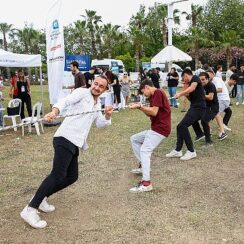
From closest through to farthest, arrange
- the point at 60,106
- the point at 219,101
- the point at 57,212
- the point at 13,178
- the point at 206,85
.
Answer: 1. the point at 60,106
2. the point at 57,212
3. the point at 13,178
4. the point at 206,85
5. the point at 219,101

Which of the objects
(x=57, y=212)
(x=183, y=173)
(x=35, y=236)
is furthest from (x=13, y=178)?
(x=183, y=173)

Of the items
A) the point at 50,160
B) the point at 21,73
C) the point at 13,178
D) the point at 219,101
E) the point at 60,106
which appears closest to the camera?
the point at 60,106

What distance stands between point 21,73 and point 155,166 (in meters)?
7.03

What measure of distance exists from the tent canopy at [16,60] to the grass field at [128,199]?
3443mm

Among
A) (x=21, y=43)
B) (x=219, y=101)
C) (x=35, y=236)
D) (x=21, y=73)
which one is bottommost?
(x=35, y=236)

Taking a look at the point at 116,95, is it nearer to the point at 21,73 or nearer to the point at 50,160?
the point at 21,73

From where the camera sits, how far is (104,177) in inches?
235

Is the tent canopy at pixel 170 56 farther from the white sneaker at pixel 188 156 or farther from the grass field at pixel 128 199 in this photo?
the white sneaker at pixel 188 156

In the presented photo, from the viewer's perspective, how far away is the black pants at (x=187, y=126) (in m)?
6.90

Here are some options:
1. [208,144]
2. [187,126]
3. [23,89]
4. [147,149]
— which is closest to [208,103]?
[208,144]

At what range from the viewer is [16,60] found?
11.0 m

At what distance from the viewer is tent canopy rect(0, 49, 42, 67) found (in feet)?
35.2

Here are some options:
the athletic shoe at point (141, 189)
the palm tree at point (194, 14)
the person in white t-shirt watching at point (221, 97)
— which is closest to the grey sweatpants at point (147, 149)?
the athletic shoe at point (141, 189)

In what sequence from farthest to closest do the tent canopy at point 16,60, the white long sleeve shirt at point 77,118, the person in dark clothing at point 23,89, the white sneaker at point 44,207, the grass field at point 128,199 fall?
the person in dark clothing at point 23,89 → the tent canopy at point 16,60 → the white sneaker at point 44,207 → the white long sleeve shirt at point 77,118 → the grass field at point 128,199
